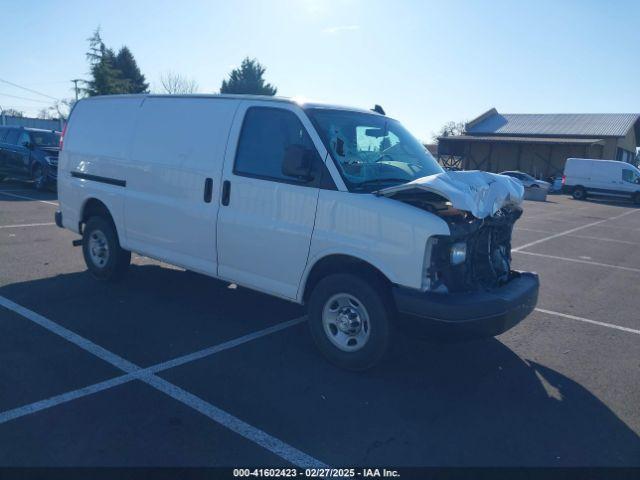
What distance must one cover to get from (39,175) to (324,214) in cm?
1500

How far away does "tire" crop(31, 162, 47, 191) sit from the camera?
53.9 ft

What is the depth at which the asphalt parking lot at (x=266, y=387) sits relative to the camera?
3387mm

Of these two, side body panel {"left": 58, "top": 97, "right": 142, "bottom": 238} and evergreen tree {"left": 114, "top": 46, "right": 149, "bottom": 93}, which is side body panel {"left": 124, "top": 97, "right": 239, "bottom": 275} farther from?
evergreen tree {"left": 114, "top": 46, "right": 149, "bottom": 93}

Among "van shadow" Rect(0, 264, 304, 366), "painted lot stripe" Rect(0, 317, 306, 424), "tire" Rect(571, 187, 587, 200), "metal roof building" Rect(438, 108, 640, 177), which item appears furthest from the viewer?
"metal roof building" Rect(438, 108, 640, 177)

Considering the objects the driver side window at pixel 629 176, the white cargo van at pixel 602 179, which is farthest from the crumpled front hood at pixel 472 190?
the driver side window at pixel 629 176

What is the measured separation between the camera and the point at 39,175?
16594 millimetres

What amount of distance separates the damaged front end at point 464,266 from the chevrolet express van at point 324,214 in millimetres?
12

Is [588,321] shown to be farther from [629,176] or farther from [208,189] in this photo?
[629,176]

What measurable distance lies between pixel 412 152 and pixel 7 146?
16665 millimetres

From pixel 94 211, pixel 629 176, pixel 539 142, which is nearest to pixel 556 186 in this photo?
pixel 539 142

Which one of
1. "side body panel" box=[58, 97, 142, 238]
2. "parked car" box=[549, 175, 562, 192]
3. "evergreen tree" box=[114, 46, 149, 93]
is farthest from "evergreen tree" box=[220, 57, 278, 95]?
"side body panel" box=[58, 97, 142, 238]

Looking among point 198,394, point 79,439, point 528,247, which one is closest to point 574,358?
point 198,394

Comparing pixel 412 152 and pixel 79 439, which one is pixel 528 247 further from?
pixel 79 439

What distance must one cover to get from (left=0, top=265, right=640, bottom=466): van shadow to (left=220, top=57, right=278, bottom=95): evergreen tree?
4323 cm
